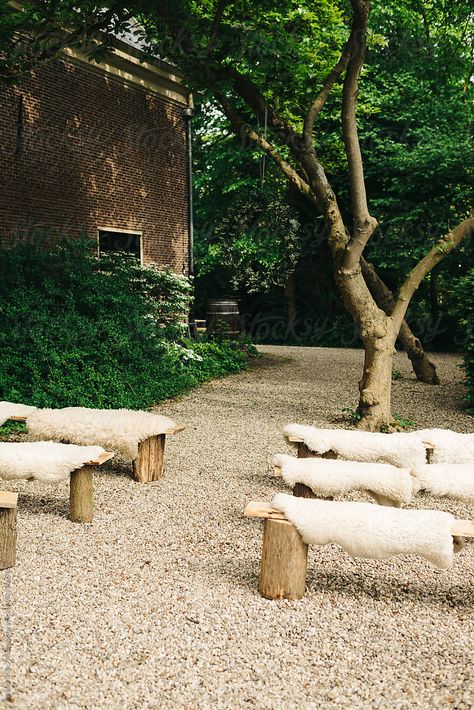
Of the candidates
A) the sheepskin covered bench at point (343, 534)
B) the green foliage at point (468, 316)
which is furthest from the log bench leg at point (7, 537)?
the green foliage at point (468, 316)

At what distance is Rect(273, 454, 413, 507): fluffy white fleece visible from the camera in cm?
416

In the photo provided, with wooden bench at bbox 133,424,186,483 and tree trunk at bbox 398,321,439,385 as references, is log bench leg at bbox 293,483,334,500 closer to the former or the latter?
wooden bench at bbox 133,424,186,483

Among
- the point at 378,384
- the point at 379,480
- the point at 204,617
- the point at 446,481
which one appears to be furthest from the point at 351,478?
the point at 378,384

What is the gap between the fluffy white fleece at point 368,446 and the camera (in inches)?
196

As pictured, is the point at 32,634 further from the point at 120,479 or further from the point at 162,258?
the point at 162,258

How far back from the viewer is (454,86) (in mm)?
18453

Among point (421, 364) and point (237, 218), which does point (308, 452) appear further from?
point (237, 218)

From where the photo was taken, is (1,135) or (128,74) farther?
(128,74)

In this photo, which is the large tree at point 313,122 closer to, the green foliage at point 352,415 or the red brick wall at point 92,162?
the green foliage at point 352,415

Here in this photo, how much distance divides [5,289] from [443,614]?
24.2 feet

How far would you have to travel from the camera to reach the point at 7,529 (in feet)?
12.5

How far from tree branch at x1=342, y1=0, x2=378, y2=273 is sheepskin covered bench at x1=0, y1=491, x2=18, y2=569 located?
5.23 metres

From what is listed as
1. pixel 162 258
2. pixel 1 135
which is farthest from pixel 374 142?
pixel 1 135

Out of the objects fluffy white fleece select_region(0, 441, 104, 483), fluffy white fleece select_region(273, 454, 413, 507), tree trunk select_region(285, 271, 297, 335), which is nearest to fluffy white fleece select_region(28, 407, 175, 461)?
fluffy white fleece select_region(0, 441, 104, 483)
